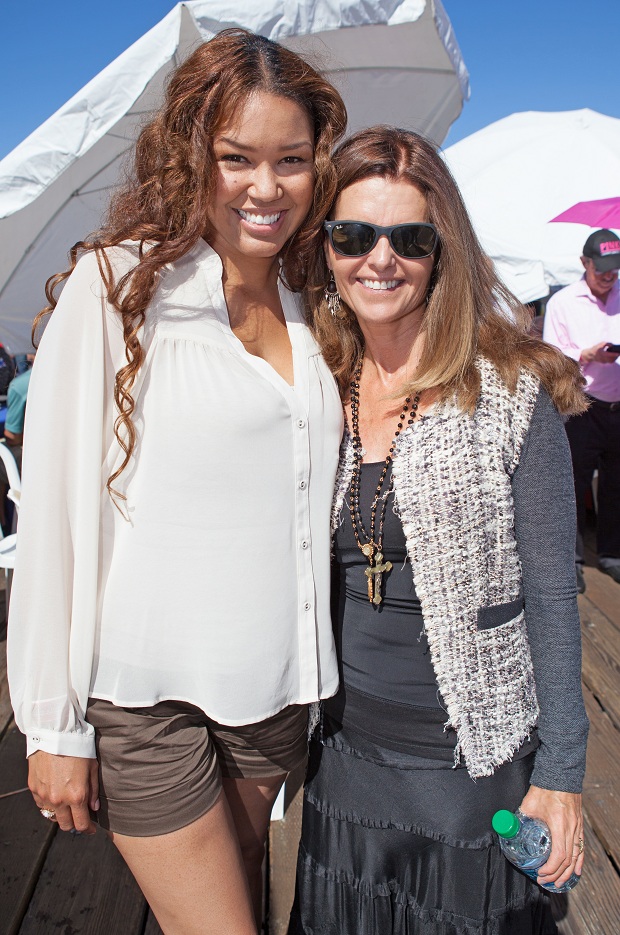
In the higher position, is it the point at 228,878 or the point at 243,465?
the point at 243,465

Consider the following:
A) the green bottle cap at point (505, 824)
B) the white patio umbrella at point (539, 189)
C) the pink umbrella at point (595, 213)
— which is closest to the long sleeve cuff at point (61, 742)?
the green bottle cap at point (505, 824)

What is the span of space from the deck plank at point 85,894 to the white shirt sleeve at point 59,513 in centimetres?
125

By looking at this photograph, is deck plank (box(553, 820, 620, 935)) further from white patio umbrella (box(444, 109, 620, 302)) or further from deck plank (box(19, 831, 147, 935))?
white patio umbrella (box(444, 109, 620, 302))

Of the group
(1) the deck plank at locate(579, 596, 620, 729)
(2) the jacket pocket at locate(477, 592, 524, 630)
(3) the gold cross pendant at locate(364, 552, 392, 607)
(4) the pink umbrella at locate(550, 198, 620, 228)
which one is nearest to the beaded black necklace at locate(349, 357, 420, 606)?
(3) the gold cross pendant at locate(364, 552, 392, 607)

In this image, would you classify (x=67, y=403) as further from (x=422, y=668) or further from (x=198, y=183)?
(x=422, y=668)

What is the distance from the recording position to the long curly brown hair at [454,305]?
59.1 inches

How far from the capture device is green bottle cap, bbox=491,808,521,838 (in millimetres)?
1411

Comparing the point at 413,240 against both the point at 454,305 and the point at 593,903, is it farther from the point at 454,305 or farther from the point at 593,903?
the point at 593,903


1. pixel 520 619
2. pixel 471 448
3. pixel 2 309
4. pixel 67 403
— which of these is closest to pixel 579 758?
pixel 520 619

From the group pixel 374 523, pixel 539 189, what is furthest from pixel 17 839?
pixel 539 189

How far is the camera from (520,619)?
1.51m

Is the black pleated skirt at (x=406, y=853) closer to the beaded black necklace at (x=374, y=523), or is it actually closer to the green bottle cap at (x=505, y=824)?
the green bottle cap at (x=505, y=824)

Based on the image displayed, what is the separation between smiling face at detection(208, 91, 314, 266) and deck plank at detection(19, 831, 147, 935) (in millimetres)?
2008

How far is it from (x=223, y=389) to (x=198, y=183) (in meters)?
0.44
